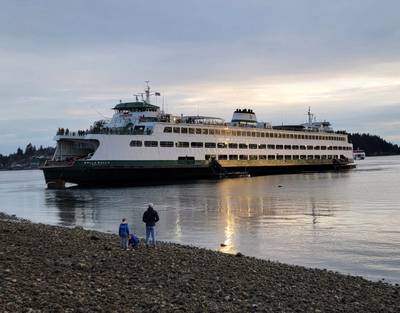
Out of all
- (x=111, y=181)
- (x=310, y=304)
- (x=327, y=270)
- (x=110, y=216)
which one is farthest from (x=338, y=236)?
(x=111, y=181)

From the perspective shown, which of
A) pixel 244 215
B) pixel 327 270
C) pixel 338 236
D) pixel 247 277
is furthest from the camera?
pixel 244 215

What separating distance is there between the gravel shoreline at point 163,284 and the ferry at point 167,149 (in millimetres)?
48173

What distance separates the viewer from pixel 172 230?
26.0 metres

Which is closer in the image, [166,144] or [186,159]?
[166,144]

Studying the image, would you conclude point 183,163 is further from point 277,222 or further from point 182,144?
point 277,222

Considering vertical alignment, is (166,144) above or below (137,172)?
above

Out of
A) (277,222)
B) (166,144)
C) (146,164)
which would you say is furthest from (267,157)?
(277,222)

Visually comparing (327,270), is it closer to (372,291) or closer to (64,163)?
(372,291)

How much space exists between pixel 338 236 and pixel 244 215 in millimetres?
9971

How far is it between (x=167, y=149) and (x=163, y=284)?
60.9m

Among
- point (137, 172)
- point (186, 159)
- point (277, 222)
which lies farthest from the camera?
point (186, 159)

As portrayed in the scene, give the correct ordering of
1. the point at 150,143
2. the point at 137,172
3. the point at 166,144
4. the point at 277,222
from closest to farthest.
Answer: the point at 277,222 < the point at 137,172 < the point at 150,143 < the point at 166,144

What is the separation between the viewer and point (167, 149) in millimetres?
72625

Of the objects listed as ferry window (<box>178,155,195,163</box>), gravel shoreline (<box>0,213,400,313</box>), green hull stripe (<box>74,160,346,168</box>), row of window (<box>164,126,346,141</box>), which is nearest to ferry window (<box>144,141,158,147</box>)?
green hull stripe (<box>74,160,346,168</box>)
